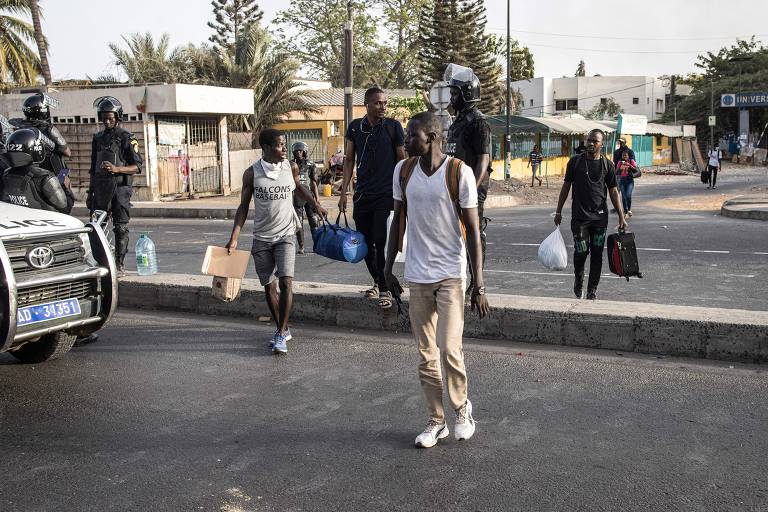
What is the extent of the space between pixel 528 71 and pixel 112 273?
70.3m

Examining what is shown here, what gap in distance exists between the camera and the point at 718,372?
5.43 m

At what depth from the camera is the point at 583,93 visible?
74.8 m

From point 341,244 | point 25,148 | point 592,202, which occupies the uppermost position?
point 25,148

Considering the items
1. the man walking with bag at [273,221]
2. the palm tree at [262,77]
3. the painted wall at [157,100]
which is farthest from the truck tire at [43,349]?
the palm tree at [262,77]

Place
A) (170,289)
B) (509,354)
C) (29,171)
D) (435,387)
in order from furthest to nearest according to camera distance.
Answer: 1. (170,289)
2. (29,171)
3. (509,354)
4. (435,387)

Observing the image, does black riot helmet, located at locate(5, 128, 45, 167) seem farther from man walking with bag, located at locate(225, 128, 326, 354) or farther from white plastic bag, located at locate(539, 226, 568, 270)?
white plastic bag, located at locate(539, 226, 568, 270)

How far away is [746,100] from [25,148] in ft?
179

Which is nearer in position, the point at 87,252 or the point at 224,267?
the point at 87,252

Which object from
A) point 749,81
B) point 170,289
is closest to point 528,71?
point 749,81

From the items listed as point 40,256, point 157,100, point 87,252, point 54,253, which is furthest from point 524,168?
point 40,256

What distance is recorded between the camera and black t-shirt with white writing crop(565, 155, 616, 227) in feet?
24.5

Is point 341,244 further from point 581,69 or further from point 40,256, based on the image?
point 581,69

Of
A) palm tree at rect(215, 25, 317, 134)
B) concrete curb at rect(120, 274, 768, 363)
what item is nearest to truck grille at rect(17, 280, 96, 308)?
concrete curb at rect(120, 274, 768, 363)

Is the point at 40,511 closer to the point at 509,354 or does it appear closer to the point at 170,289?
the point at 509,354
